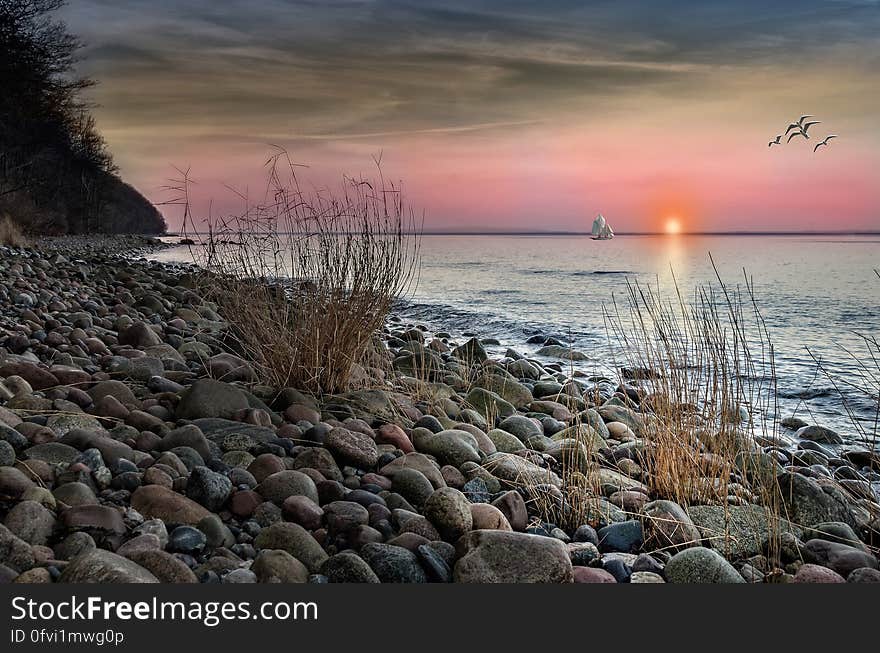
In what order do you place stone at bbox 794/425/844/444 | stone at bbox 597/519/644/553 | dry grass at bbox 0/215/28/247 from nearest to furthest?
1. stone at bbox 597/519/644/553
2. stone at bbox 794/425/844/444
3. dry grass at bbox 0/215/28/247

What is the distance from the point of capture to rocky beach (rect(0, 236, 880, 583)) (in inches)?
98.8

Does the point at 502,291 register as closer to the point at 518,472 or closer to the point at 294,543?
the point at 518,472

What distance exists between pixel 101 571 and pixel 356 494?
1.13 meters

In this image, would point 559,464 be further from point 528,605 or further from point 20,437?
point 20,437

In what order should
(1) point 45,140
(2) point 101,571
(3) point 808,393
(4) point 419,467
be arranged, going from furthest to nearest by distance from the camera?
(1) point 45,140 < (3) point 808,393 < (4) point 419,467 < (2) point 101,571

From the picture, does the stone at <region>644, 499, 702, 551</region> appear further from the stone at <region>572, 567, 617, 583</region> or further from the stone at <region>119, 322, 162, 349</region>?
the stone at <region>119, 322, 162, 349</region>

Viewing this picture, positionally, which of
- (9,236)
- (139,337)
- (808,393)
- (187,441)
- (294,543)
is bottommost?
(808,393)

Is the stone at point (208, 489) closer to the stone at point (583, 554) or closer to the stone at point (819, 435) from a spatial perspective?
the stone at point (583, 554)

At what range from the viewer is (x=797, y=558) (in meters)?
3.08

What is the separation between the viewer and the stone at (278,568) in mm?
2396

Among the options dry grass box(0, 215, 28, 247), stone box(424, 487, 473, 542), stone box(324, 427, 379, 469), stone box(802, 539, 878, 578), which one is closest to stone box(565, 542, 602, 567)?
stone box(424, 487, 473, 542)

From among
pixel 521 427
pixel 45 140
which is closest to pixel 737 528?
pixel 521 427

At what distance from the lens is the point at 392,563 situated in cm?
253

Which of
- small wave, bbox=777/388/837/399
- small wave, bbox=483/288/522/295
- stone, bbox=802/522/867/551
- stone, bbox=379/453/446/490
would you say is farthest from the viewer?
small wave, bbox=483/288/522/295
